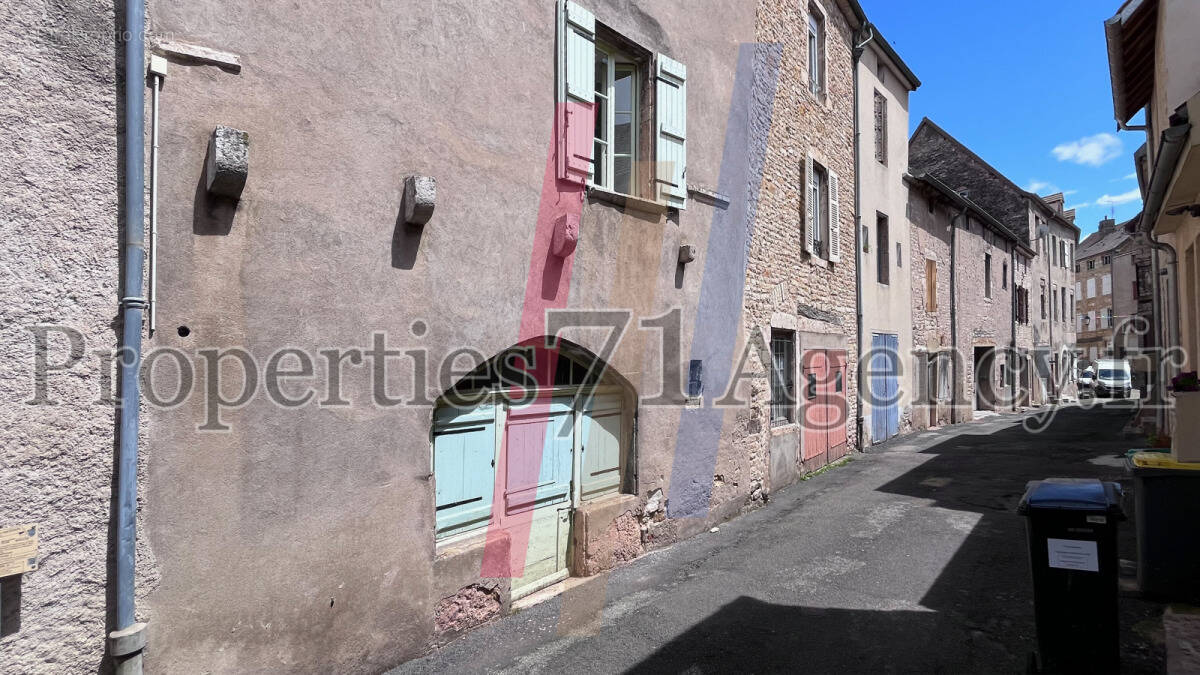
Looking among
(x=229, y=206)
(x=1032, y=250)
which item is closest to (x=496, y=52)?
(x=229, y=206)

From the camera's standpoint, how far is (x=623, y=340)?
6055 millimetres

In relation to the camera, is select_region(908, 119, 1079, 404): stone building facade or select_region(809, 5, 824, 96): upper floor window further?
select_region(908, 119, 1079, 404): stone building facade

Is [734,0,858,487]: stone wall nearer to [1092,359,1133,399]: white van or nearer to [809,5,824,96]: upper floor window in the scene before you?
[809,5,824,96]: upper floor window

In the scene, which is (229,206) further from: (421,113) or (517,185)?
(517,185)

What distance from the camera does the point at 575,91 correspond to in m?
5.38

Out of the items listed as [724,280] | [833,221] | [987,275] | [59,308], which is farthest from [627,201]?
[987,275]

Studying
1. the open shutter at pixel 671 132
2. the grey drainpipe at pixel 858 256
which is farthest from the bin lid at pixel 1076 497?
the grey drainpipe at pixel 858 256

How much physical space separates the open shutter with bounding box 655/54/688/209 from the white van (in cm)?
2972

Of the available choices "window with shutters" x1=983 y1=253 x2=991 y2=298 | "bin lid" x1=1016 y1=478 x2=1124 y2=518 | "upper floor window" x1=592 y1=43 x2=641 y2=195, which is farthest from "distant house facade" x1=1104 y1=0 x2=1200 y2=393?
"window with shutters" x1=983 y1=253 x2=991 y2=298

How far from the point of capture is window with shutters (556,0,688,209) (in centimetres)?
550

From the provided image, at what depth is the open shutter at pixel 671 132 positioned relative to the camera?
638 cm

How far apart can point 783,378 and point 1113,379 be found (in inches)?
1059

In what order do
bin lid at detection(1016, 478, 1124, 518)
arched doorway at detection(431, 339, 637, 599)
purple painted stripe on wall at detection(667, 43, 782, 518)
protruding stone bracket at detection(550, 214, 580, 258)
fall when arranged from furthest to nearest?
purple painted stripe on wall at detection(667, 43, 782, 518), protruding stone bracket at detection(550, 214, 580, 258), arched doorway at detection(431, 339, 637, 599), bin lid at detection(1016, 478, 1124, 518)

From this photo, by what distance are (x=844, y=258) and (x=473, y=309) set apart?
8543mm
